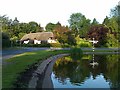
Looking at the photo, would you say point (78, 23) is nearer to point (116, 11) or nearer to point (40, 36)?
point (40, 36)

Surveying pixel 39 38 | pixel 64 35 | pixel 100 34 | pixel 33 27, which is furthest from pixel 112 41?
pixel 33 27

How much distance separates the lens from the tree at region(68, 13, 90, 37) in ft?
410

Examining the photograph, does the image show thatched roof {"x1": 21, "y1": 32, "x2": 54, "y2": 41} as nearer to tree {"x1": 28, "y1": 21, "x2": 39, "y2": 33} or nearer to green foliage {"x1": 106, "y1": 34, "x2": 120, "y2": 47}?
tree {"x1": 28, "y1": 21, "x2": 39, "y2": 33}

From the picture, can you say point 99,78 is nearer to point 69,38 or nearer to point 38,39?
point 69,38

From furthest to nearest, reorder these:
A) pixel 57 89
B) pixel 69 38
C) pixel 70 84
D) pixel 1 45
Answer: pixel 69 38 < pixel 1 45 < pixel 70 84 < pixel 57 89

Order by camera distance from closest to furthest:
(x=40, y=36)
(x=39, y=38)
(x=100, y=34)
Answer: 1. (x=100, y=34)
2. (x=39, y=38)
3. (x=40, y=36)

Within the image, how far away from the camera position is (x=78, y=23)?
445 feet

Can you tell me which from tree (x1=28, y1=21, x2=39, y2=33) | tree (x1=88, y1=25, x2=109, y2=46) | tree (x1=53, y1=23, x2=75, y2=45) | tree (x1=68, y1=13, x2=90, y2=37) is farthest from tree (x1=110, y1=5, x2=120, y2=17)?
tree (x1=28, y1=21, x2=39, y2=33)

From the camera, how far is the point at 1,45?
60156mm

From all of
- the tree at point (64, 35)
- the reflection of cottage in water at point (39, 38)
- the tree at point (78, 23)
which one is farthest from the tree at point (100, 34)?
the tree at point (78, 23)

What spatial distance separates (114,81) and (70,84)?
10.1ft

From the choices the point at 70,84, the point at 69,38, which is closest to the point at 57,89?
the point at 70,84

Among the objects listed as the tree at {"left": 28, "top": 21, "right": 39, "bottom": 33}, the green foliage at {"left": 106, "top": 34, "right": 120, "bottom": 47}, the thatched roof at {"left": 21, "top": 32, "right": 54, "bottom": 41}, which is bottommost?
the green foliage at {"left": 106, "top": 34, "right": 120, "bottom": 47}

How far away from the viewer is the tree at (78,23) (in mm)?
124906
